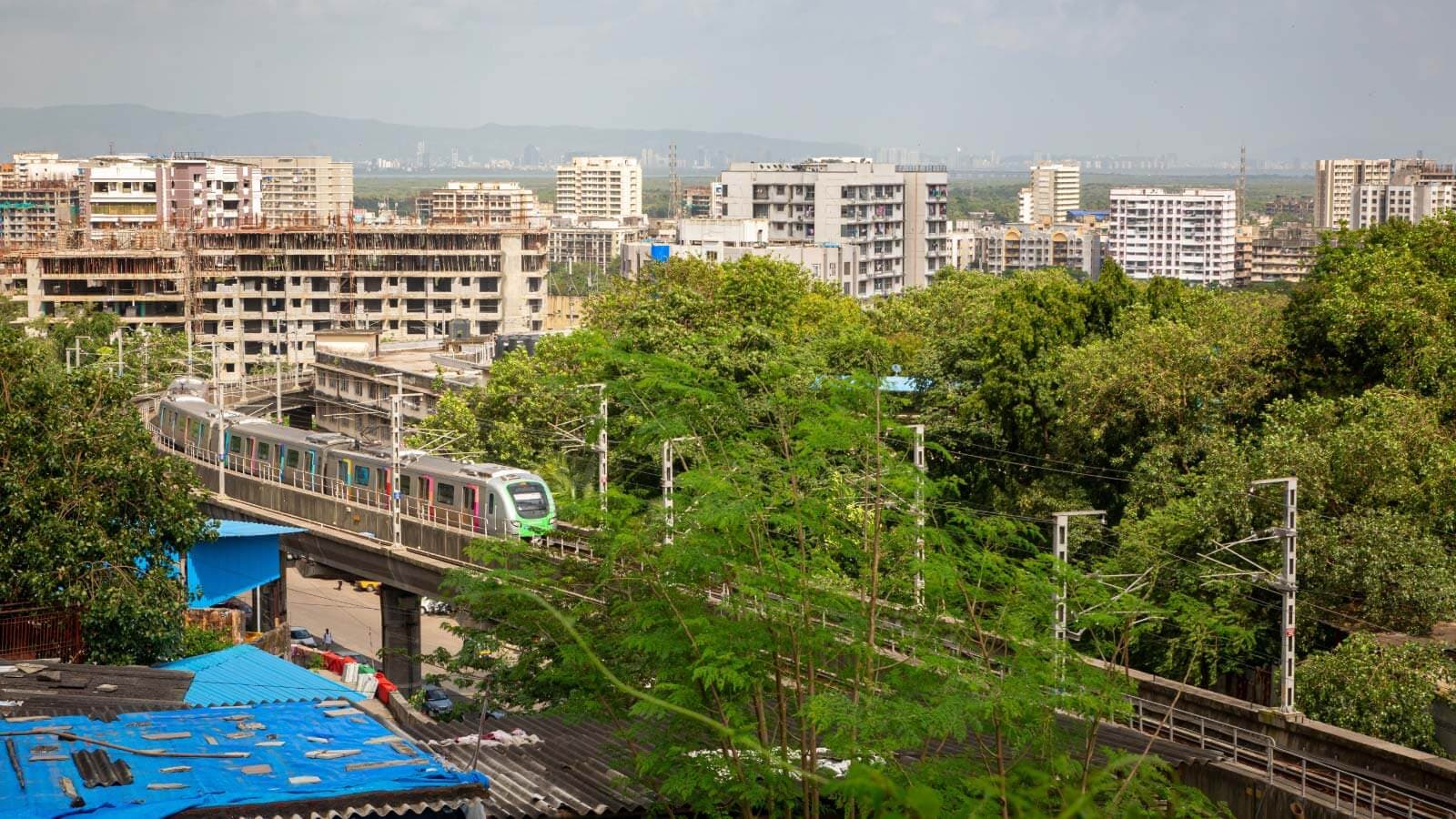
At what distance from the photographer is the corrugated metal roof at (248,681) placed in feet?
44.2

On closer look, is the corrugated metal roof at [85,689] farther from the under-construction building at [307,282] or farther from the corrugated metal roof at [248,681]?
the under-construction building at [307,282]

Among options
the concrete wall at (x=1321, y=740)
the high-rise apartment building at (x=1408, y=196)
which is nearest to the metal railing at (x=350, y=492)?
the concrete wall at (x=1321, y=740)

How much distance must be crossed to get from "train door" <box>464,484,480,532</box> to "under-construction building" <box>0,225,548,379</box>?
4298cm

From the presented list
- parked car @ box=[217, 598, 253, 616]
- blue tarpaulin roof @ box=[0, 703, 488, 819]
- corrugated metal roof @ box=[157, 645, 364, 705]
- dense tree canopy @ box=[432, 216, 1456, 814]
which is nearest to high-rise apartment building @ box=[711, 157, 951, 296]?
dense tree canopy @ box=[432, 216, 1456, 814]

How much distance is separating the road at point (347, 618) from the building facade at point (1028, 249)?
12743 centimetres

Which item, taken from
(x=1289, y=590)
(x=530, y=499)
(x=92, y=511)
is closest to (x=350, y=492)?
(x=530, y=499)

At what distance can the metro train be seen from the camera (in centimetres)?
2484

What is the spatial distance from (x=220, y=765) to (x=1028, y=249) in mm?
161870

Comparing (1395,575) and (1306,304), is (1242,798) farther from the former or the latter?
(1306,304)

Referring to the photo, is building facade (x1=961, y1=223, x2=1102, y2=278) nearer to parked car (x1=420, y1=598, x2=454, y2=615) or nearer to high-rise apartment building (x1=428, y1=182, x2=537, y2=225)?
high-rise apartment building (x1=428, y1=182, x2=537, y2=225)

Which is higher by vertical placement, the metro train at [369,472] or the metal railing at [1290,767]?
the metro train at [369,472]

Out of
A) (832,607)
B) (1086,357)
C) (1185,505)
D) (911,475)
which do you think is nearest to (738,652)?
(832,607)

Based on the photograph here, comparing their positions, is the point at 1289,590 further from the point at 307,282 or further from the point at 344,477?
the point at 307,282

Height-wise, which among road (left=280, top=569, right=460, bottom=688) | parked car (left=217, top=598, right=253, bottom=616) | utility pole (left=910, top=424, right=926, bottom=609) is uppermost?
utility pole (left=910, top=424, right=926, bottom=609)
